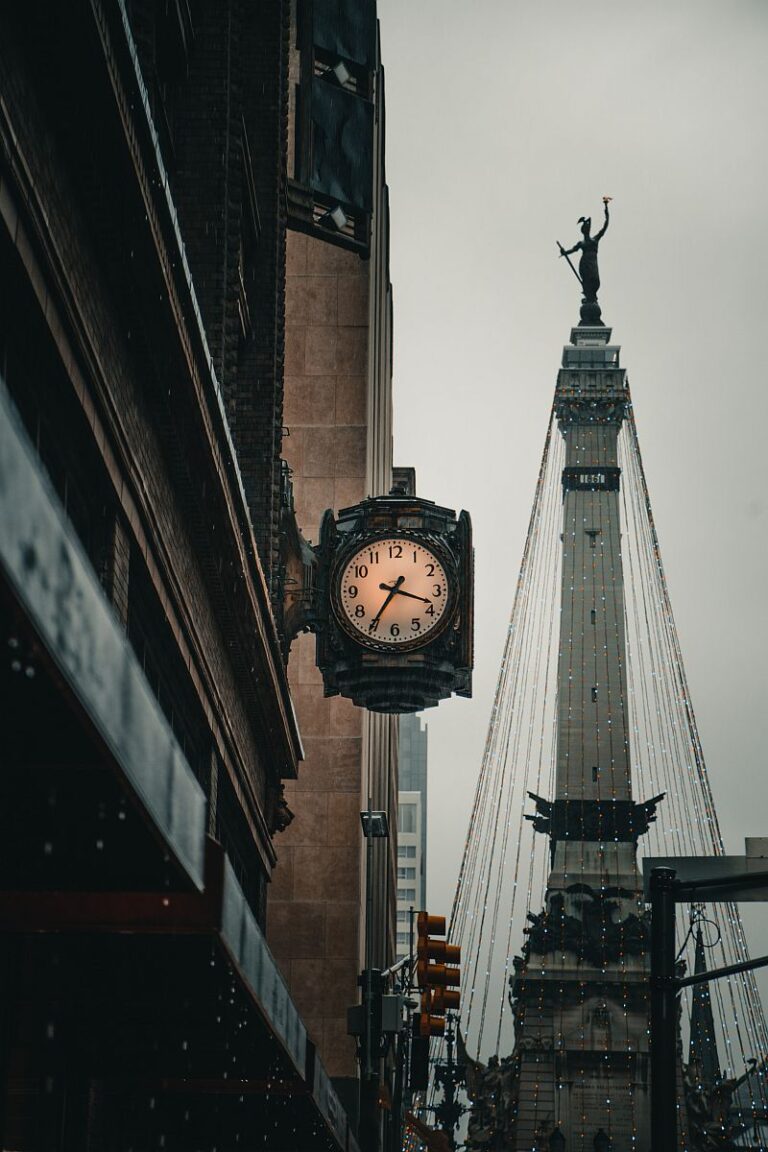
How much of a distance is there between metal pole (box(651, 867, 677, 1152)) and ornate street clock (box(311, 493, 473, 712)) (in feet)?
16.4

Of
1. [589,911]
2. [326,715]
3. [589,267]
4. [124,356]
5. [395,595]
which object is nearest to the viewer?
[124,356]

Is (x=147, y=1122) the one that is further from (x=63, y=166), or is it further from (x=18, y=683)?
(x=18, y=683)

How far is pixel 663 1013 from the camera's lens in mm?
16000

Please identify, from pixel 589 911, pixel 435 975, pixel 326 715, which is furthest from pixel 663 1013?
pixel 589 911

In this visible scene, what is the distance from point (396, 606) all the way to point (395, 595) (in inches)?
5.0

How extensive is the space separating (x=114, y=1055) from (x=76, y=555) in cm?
577

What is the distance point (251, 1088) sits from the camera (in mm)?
11539

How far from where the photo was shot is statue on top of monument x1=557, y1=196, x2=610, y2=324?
382ft

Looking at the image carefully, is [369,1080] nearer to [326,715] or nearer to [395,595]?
[395,595]

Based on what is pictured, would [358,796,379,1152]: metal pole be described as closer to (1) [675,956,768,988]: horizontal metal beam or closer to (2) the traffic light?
(2) the traffic light

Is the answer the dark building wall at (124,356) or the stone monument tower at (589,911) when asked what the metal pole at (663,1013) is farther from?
the stone monument tower at (589,911)

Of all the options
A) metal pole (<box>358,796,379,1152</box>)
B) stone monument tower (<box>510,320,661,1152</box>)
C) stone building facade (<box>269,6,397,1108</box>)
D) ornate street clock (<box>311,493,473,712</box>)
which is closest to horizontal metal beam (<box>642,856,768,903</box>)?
ornate street clock (<box>311,493,473,712</box>)

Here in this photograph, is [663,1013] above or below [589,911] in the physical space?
below

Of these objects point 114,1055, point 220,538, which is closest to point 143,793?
point 114,1055
